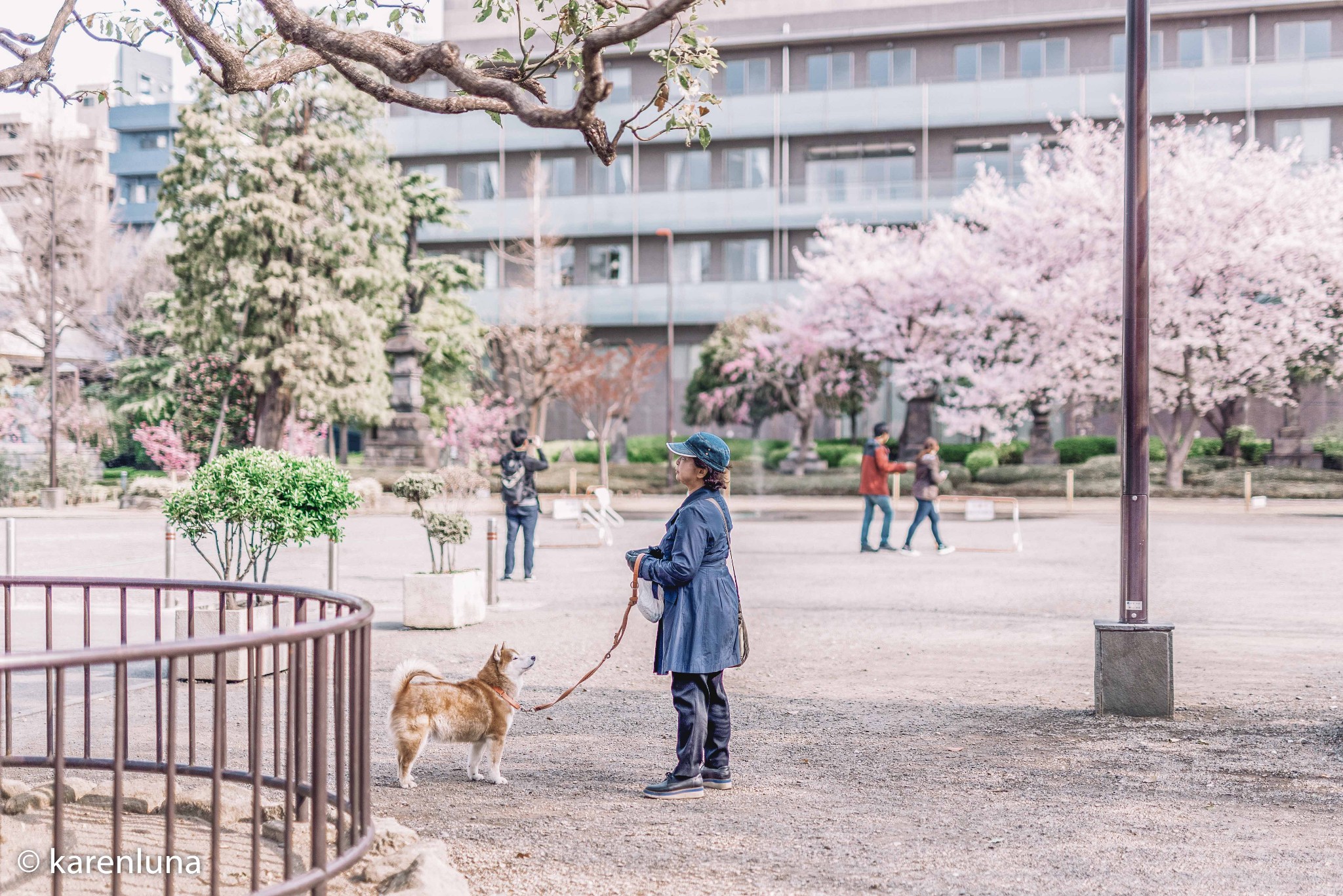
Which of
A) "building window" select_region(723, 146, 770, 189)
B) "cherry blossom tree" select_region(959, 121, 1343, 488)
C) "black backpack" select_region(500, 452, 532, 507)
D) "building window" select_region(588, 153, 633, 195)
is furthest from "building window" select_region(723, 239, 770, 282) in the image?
"black backpack" select_region(500, 452, 532, 507)

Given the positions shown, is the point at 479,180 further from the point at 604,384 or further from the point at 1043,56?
the point at 1043,56

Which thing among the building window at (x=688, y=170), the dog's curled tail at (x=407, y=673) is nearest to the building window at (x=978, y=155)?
the building window at (x=688, y=170)

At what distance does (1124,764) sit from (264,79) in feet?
18.1

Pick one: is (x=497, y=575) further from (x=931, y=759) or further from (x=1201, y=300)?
(x=1201, y=300)

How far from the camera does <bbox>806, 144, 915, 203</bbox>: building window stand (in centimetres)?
4975

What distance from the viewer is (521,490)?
50.6ft

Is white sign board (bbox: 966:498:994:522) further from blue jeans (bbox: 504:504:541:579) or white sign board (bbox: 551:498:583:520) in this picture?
blue jeans (bbox: 504:504:541:579)

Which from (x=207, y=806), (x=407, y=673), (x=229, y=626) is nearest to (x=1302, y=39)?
(x=229, y=626)

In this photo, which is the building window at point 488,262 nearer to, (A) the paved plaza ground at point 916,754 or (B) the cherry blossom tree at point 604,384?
(B) the cherry blossom tree at point 604,384

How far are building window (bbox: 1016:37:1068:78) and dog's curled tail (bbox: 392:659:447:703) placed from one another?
4729 cm

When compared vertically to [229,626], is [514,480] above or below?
above

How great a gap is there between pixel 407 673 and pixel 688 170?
48.0 m

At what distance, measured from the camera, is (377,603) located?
44.9 ft

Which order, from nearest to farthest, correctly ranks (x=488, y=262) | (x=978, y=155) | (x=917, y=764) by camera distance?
(x=917, y=764), (x=978, y=155), (x=488, y=262)
